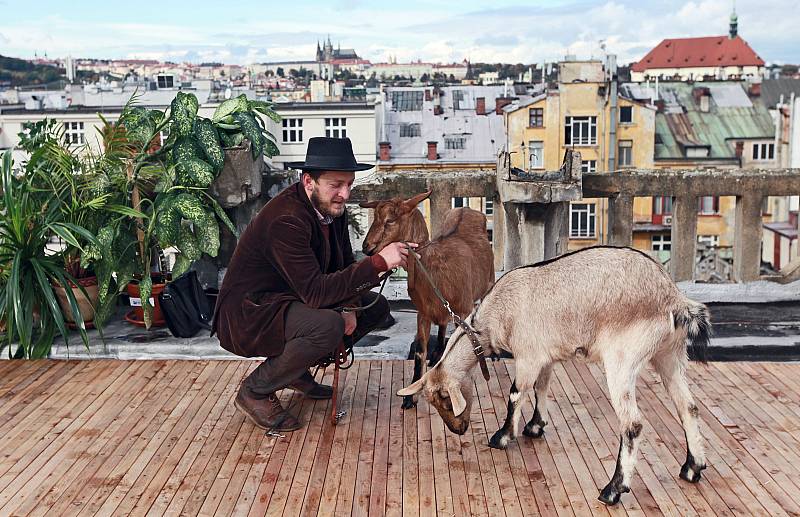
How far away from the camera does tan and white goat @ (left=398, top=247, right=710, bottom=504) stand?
387cm

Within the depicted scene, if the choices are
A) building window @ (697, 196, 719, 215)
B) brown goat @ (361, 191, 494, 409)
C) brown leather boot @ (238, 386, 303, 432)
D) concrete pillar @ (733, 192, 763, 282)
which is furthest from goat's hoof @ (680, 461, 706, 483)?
building window @ (697, 196, 719, 215)

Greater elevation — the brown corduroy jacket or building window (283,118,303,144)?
building window (283,118,303,144)

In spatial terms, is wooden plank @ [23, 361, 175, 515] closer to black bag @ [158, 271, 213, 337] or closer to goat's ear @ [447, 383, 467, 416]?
black bag @ [158, 271, 213, 337]

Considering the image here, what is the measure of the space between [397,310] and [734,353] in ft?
7.88

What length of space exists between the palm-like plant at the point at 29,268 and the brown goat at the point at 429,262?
2.07 m

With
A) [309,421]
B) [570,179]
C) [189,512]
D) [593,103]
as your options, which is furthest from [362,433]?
[593,103]

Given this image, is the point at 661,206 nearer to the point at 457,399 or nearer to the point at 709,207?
the point at 709,207

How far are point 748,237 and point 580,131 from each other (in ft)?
133

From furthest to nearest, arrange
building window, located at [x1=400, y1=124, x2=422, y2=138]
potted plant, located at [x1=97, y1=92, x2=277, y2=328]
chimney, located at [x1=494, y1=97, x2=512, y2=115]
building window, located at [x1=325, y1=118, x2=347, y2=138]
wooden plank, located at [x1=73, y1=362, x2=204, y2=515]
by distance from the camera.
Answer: chimney, located at [x1=494, y1=97, x2=512, y2=115] < building window, located at [x1=400, y1=124, x2=422, y2=138] < building window, located at [x1=325, y1=118, x2=347, y2=138] < potted plant, located at [x1=97, y1=92, x2=277, y2=328] < wooden plank, located at [x1=73, y1=362, x2=204, y2=515]

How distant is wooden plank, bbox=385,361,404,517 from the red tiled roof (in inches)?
Answer: 5099

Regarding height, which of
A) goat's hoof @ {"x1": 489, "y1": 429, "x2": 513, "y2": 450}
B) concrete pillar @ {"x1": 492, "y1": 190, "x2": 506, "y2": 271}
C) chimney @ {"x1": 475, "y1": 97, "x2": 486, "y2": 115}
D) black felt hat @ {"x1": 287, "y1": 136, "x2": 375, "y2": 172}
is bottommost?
goat's hoof @ {"x1": 489, "y1": 429, "x2": 513, "y2": 450}

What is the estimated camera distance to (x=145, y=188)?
6.32m

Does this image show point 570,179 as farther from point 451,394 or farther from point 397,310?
point 451,394

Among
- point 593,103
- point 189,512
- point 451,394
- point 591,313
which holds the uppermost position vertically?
point 593,103
